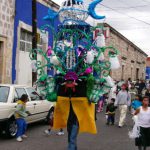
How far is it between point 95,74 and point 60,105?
869 millimetres

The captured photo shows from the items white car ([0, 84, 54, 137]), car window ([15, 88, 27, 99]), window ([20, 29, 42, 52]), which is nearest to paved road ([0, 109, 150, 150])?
white car ([0, 84, 54, 137])

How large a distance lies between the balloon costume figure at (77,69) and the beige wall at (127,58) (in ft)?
84.1

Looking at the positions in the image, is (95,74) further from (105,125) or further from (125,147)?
(105,125)

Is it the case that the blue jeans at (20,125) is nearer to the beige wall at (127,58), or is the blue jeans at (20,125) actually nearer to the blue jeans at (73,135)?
the blue jeans at (73,135)

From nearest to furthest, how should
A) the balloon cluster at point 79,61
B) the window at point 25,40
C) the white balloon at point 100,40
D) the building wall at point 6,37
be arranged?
1. the balloon cluster at point 79,61
2. the white balloon at point 100,40
3. the building wall at point 6,37
4. the window at point 25,40

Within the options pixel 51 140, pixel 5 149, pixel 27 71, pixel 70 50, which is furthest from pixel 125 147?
pixel 27 71

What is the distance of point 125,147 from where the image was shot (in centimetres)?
1041

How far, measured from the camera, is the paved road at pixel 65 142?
10149 mm

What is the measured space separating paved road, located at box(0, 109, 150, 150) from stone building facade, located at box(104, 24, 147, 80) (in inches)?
809

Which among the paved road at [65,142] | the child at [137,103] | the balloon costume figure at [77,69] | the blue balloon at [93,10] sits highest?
the blue balloon at [93,10]

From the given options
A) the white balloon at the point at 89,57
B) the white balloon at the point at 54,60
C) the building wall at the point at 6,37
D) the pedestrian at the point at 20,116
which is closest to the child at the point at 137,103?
the pedestrian at the point at 20,116

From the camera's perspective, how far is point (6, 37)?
1841cm

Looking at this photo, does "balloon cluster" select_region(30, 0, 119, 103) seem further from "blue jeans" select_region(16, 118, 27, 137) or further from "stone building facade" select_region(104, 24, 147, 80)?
"stone building facade" select_region(104, 24, 147, 80)

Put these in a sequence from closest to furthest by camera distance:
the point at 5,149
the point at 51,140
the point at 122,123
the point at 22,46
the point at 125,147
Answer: the point at 5,149
the point at 125,147
the point at 51,140
the point at 122,123
the point at 22,46
